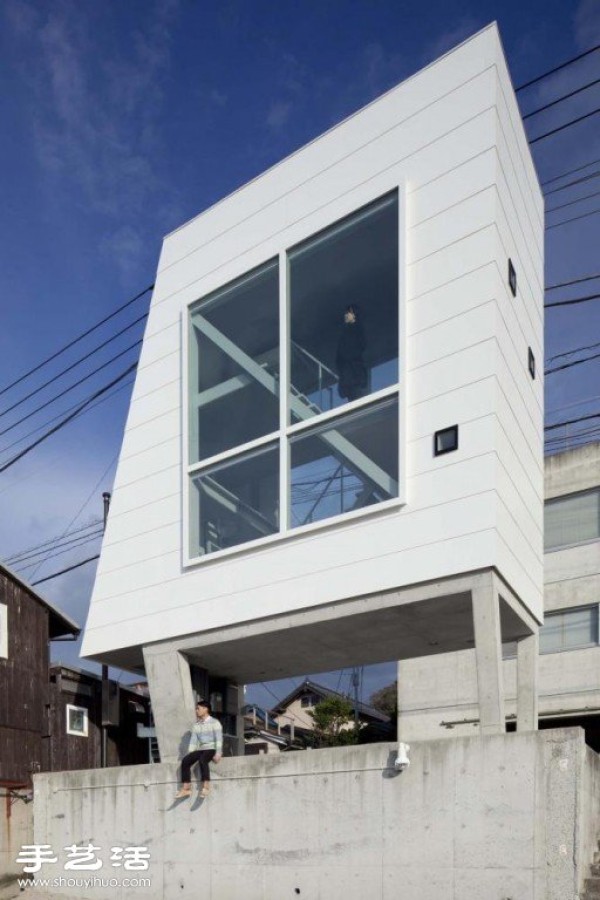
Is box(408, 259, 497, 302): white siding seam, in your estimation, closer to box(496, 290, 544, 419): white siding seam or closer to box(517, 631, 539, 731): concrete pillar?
box(496, 290, 544, 419): white siding seam

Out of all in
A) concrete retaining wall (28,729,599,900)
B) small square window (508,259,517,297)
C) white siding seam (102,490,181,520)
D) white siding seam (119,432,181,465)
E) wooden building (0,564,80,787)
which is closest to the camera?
concrete retaining wall (28,729,599,900)

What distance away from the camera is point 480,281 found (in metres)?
13.5

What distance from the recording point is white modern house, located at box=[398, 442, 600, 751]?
2627 cm

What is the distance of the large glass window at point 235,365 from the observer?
Result: 15969mm

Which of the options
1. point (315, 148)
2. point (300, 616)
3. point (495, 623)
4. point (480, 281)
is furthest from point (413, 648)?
point (315, 148)

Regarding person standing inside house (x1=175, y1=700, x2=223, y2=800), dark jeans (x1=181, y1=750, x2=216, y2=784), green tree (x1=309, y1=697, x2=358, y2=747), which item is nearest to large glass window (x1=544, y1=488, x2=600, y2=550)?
green tree (x1=309, y1=697, x2=358, y2=747)

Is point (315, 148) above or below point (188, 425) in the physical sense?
above

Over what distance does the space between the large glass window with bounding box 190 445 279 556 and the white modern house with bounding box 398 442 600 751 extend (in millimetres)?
13207

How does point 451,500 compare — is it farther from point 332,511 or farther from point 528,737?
point 528,737

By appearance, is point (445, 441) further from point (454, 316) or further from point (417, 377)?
point (454, 316)

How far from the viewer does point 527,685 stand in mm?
14305

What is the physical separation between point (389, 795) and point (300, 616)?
3.07 m

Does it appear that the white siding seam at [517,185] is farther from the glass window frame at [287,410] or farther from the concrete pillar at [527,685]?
the concrete pillar at [527,685]

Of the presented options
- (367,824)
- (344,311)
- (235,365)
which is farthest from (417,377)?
(367,824)
